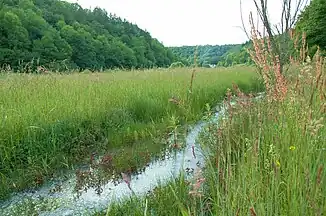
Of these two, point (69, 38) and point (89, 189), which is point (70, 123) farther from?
point (69, 38)

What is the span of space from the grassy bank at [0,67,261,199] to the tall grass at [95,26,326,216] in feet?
2.31

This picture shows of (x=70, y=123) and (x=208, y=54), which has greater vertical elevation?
(x=208, y=54)

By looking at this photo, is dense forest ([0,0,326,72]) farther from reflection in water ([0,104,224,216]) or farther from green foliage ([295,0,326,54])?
reflection in water ([0,104,224,216])

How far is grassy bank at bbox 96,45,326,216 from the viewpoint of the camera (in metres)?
1.68

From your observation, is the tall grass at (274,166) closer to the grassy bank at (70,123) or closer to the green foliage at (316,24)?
the grassy bank at (70,123)

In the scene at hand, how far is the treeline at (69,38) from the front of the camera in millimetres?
37375

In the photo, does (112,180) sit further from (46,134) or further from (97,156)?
Answer: (46,134)

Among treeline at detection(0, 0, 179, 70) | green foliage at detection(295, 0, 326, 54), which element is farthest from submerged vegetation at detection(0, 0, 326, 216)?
green foliage at detection(295, 0, 326, 54)

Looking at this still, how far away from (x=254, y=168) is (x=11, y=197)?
9.32 feet

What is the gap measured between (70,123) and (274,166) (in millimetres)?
3823

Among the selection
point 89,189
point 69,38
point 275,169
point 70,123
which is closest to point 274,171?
point 275,169

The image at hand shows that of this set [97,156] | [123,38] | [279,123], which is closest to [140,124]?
[97,156]

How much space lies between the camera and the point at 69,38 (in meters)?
49.8

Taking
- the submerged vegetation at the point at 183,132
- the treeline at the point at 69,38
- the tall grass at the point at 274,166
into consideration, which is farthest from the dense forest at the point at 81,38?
the tall grass at the point at 274,166
